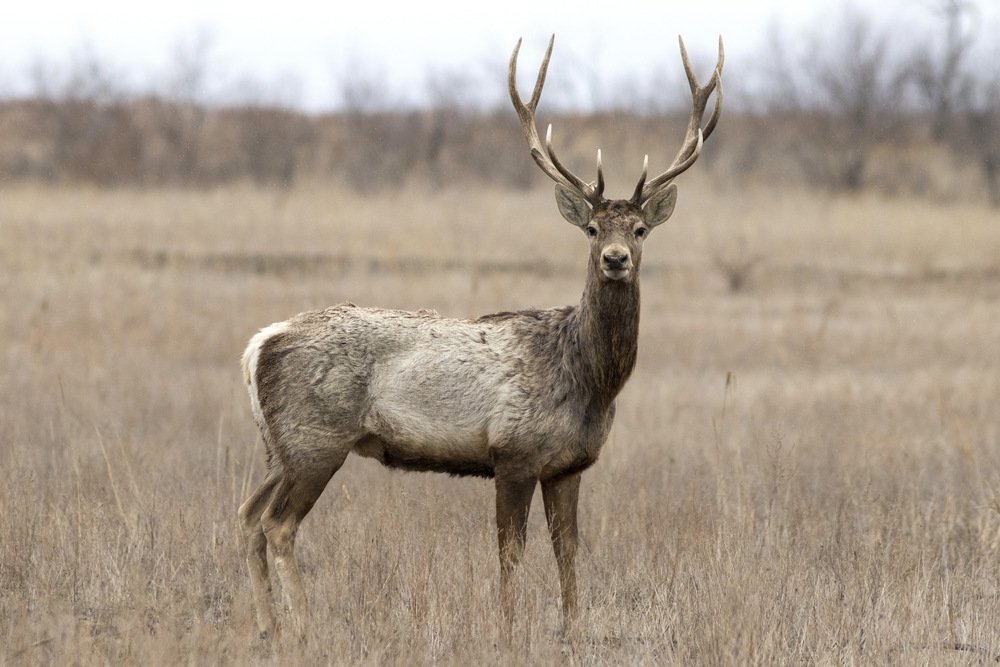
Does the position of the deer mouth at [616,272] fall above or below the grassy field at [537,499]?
above

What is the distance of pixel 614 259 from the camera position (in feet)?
18.8

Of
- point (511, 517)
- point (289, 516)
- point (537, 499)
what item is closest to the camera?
point (511, 517)

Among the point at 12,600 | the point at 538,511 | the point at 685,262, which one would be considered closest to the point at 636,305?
the point at 538,511

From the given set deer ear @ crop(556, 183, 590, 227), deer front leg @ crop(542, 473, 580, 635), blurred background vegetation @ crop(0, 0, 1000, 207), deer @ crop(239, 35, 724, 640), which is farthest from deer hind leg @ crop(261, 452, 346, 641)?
blurred background vegetation @ crop(0, 0, 1000, 207)

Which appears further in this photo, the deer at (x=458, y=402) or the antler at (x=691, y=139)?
the antler at (x=691, y=139)

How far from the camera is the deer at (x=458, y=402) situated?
592 centimetres

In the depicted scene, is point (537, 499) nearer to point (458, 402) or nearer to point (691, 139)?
point (458, 402)

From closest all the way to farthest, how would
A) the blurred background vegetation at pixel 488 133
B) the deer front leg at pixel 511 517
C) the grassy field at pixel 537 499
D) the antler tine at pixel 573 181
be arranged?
the grassy field at pixel 537 499 < the deer front leg at pixel 511 517 < the antler tine at pixel 573 181 < the blurred background vegetation at pixel 488 133

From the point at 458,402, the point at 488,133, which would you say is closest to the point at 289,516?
the point at 458,402

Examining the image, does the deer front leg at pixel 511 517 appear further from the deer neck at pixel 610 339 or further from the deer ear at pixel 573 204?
the deer ear at pixel 573 204

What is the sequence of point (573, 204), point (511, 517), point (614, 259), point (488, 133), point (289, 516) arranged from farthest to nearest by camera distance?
point (488, 133) → point (573, 204) → point (289, 516) → point (511, 517) → point (614, 259)

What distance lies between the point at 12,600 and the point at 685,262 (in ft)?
49.0

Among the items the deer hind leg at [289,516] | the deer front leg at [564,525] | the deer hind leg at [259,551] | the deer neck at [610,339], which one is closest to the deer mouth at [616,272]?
the deer neck at [610,339]

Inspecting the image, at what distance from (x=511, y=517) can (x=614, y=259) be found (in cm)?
123
